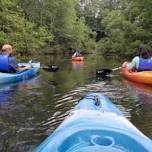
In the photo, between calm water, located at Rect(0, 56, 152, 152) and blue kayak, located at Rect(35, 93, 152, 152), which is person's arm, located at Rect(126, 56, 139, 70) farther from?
blue kayak, located at Rect(35, 93, 152, 152)

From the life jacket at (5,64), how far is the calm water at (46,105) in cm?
58

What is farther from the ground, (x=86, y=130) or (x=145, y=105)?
(x=86, y=130)

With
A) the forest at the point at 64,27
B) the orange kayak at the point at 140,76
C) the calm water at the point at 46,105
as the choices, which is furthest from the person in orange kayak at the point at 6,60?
the forest at the point at 64,27

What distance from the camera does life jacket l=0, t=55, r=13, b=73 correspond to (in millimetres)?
12039

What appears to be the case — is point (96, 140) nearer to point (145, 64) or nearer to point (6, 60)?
point (6, 60)

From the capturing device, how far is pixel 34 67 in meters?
15.2

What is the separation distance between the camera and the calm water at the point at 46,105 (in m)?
6.07

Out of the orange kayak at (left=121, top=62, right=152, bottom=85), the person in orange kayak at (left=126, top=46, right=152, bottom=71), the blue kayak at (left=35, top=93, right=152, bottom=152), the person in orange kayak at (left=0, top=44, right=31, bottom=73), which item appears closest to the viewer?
the blue kayak at (left=35, top=93, right=152, bottom=152)

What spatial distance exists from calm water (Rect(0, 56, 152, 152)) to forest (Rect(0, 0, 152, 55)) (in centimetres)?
1462

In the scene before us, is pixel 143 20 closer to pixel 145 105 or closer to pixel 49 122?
pixel 145 105

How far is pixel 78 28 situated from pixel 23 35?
850 inches

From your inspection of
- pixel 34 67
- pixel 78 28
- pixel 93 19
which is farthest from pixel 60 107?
pixel 93 19

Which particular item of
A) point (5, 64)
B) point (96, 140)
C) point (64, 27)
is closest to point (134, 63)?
point (5, 64)

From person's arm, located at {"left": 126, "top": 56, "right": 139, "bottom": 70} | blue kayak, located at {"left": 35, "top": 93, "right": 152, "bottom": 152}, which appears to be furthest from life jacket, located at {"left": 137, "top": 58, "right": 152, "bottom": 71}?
blue kayak, located at {"left": 35, "top": 93, "right": 152, "bottom": 152}
